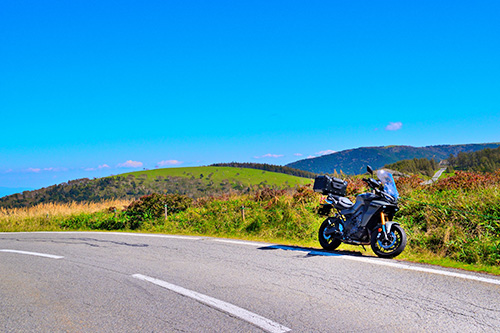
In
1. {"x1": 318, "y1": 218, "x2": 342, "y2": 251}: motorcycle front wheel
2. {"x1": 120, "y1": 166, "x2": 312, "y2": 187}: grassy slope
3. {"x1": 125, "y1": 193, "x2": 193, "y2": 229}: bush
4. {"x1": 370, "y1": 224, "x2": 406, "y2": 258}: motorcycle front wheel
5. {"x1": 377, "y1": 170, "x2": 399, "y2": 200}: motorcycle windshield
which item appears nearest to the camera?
{"x1": 370, "y1": 224, "x2": 406, "y2": 258}: motorcycle front wheel

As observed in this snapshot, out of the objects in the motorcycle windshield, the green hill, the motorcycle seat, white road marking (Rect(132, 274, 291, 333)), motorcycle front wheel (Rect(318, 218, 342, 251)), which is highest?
the green hill

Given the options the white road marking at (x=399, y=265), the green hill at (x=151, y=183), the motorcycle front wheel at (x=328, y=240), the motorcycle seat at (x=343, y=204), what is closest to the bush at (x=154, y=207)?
the white road marking at (x=399, y=265)

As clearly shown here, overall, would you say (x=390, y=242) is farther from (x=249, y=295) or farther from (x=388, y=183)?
(x=249, y=295)

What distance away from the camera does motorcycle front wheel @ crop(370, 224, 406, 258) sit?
5883 mm

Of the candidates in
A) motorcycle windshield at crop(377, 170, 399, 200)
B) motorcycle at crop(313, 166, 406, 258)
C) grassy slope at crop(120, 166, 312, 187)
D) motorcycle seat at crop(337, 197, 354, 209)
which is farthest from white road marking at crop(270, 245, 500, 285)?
grassy slope at crop(120, 166, 312, 187)

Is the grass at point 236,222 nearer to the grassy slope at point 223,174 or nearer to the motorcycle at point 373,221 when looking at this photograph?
the motorcycle at point 373,221

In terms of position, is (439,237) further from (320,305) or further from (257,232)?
(257,232)

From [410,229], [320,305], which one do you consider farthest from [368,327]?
[410,229]

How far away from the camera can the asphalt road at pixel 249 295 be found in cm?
357

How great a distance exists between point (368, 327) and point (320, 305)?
0.76 meters

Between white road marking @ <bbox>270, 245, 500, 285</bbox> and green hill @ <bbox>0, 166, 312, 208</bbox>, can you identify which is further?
green hill @ <bbox>0, 166, 312, 208</bbox>

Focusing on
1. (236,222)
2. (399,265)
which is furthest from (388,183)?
(236,222)

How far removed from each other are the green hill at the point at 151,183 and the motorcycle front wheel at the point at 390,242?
47577 mm

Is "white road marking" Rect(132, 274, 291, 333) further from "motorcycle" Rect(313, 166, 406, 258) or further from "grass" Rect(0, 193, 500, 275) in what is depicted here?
"grass" Rect(0, 193, 500, 275)
